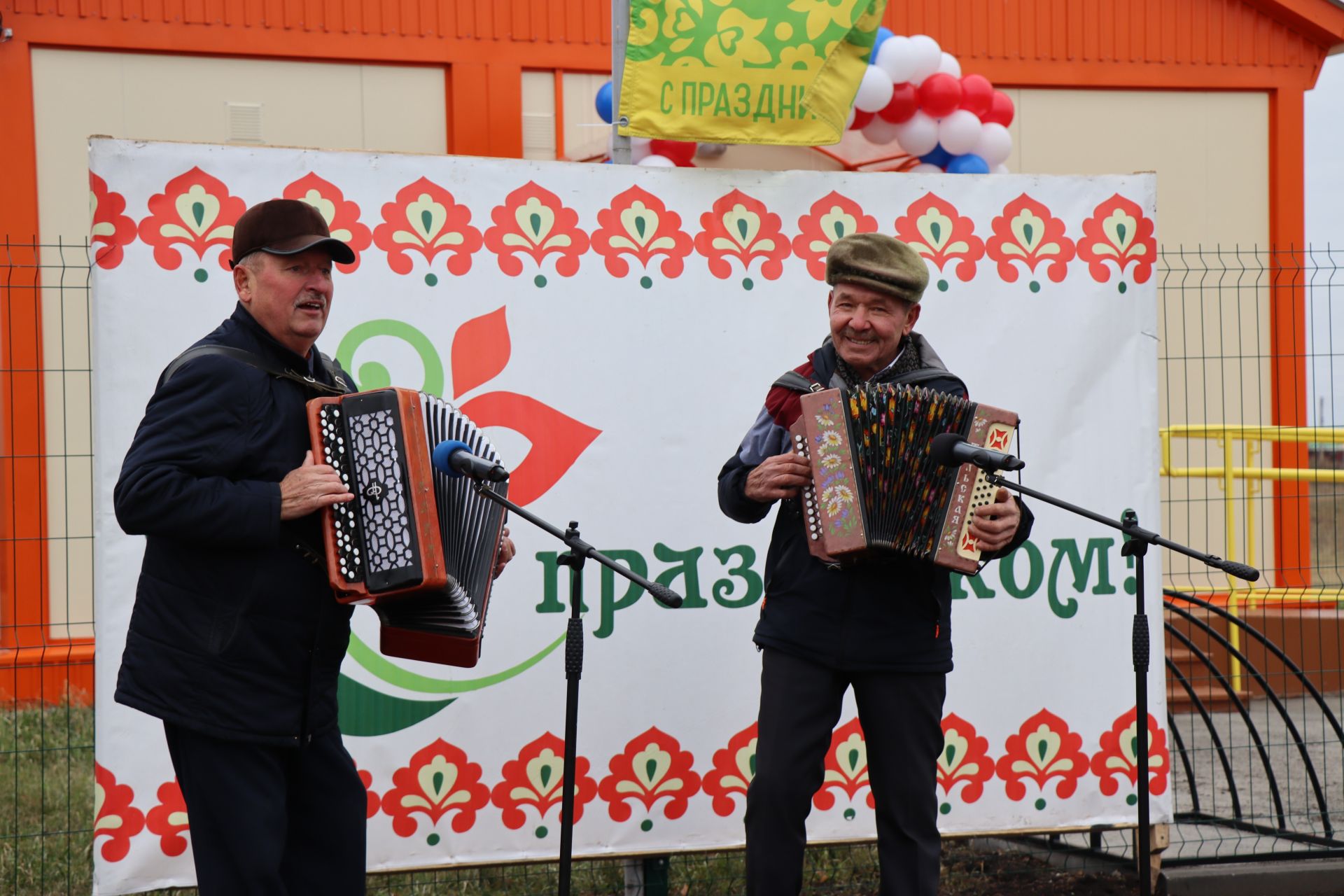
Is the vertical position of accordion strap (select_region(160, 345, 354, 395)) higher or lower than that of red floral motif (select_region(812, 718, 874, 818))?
higher

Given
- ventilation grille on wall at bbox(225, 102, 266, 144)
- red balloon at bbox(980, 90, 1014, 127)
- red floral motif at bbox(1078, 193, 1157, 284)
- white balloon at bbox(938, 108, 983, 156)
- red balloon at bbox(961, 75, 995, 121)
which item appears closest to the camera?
red floral motif at bbox(1078, 193, 1157, 284)

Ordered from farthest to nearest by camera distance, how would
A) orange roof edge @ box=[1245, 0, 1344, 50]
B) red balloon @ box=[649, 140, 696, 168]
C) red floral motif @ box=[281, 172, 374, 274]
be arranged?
orange roof edge @ box=[1245, 0, 1344, 50] → red balloon @ box=[649, 140, 696, 168] → red floral motif @ box=[281, 172, 374, 274]

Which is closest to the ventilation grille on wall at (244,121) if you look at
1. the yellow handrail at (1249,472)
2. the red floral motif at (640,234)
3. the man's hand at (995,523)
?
the red floral motif at (640,234)

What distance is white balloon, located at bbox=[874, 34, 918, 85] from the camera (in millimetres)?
6121

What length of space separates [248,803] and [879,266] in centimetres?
194

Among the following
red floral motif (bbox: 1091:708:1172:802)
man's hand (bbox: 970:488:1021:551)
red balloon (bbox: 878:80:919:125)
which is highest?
red balloon (bbox: 878:80:919:125)

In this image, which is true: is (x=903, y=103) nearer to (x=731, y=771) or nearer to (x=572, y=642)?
(x=731, y=771)

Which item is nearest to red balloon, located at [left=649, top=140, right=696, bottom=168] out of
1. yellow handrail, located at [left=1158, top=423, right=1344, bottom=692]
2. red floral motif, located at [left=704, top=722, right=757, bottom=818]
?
red floral motif, located at [left=704, top=722, right=757, bottom=818]

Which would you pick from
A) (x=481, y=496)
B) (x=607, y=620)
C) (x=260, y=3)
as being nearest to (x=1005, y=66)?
(x=260, y=3)

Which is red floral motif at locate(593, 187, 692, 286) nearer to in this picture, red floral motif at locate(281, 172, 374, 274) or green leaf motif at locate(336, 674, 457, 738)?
red floral motif at locate(281, 172, 374, 274)

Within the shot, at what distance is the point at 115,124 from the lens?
8.09m

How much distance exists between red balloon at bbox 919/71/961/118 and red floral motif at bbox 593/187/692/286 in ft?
7.00

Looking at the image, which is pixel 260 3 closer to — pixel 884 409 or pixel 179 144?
pixel 179 144

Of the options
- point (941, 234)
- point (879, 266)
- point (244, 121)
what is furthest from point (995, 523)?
point (244, 121)
